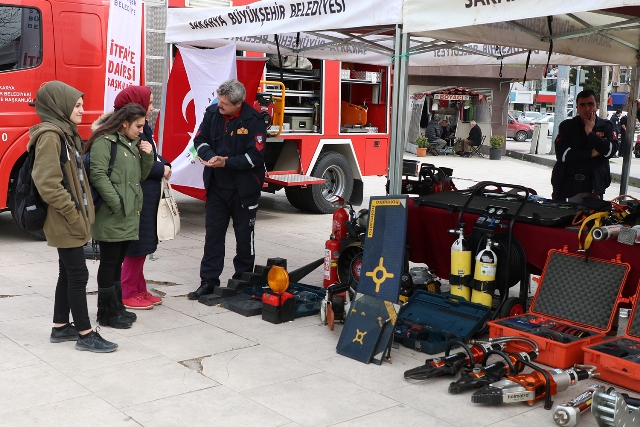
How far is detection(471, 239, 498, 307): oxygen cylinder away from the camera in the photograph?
17.2ft

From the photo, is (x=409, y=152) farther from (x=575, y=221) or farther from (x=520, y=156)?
(x=575, y=221)

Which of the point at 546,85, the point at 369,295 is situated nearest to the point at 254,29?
the point at 369,295

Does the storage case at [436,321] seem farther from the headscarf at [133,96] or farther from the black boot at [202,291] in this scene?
the headscarf at [133,96]

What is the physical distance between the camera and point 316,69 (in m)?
10.6

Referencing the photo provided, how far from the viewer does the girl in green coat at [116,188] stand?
196 inches

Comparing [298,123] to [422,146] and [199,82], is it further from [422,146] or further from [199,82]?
[422,146]

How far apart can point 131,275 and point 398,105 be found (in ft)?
8.06

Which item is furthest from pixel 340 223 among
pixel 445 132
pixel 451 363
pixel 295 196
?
pixel 445 132

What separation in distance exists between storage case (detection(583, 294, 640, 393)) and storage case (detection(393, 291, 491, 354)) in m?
0.85

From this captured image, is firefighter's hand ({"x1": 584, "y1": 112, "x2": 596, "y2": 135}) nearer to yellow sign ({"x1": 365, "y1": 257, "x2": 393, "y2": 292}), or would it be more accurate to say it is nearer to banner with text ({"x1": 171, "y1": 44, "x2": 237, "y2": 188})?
yellow sign ({"x1": 365, "y1": 257, "x2": 393, "y2": 292})

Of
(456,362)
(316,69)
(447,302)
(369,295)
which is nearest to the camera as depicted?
(456,362)

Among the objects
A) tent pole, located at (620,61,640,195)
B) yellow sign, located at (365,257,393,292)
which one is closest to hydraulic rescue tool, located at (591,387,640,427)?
yellow sign, located at (365,257,393,292)

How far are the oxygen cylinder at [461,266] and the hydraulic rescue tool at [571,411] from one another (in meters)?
1.64

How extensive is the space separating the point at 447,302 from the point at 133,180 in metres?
2.43
